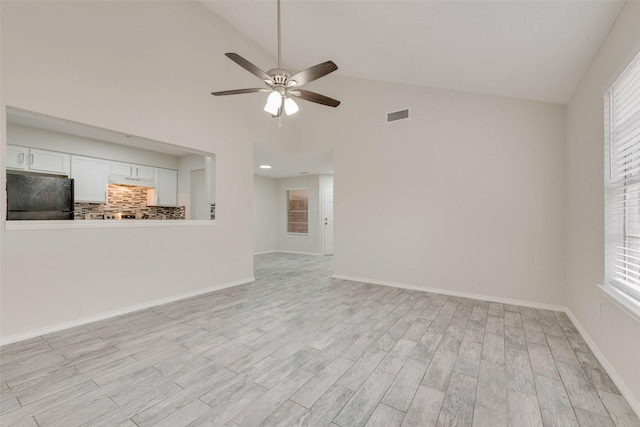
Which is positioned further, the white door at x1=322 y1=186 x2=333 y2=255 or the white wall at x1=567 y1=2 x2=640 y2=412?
the white door at x1=322 y1=186 x2=333 y2=255

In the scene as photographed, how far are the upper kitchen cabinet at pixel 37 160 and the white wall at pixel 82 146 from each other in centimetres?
9

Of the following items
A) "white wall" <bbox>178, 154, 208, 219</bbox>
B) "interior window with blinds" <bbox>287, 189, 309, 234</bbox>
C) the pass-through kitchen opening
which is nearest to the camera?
the pass-through kitchen opening

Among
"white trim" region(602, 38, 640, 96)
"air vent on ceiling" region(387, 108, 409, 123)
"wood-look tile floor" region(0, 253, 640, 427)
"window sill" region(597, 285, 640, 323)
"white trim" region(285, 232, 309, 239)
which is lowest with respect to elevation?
"wood-look tile floor" region(0, 253, 640, 427)

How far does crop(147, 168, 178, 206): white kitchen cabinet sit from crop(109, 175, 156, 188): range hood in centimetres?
12

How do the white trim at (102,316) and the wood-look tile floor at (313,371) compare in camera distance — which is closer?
the wood-look tile floor at (313,371)

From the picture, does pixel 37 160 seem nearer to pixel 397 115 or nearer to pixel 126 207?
pixel 126 207

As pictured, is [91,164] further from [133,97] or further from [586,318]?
[586,318]

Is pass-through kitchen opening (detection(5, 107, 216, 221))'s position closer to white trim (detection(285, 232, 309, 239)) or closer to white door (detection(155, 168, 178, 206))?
white door (detection(155, 168, 178, 206))

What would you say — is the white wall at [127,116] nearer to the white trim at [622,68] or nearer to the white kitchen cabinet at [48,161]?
the white kitchen cabinet at [48,161]

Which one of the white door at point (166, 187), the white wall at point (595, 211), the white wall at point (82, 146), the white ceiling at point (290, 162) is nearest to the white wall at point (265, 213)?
the white ceiling at point (290, 162)

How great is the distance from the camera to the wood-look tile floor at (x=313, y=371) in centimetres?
155

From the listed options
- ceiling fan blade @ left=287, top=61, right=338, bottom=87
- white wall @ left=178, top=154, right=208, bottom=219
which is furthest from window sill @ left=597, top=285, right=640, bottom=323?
white wall @ left=178, top=154, right=208, bottom=219

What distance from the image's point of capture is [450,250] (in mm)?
3945

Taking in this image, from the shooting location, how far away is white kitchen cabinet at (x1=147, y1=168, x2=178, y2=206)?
5.87m
